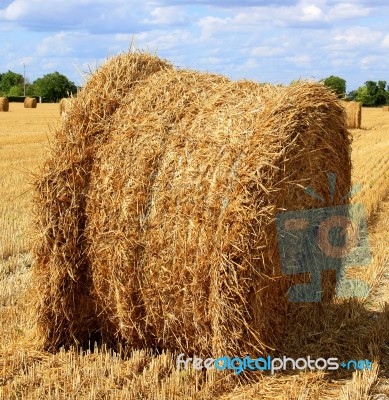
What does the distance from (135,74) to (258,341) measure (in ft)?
7.63

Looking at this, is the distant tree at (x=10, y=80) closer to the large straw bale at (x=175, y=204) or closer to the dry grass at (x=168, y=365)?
the dry grass at (x=168, y=365)

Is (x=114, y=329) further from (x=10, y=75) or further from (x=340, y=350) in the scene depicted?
(x=10, y=75)

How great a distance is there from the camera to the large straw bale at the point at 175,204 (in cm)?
419

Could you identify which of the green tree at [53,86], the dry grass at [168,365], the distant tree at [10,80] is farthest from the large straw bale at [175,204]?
the distant tree at [10,80]

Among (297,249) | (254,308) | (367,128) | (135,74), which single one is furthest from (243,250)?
(367,128)

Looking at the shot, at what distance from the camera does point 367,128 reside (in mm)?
25422

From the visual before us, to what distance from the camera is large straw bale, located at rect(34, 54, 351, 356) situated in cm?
419

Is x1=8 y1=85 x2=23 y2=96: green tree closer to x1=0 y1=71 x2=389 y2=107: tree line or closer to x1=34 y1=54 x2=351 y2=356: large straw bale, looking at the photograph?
x1=0 y1=71 x2=389 y2=107: tree line

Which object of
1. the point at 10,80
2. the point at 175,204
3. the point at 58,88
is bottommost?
the point at 175,204

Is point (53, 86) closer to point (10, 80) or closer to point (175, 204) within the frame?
point (10, 80)

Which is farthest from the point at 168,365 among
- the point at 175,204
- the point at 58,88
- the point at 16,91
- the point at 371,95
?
the point at 16,91

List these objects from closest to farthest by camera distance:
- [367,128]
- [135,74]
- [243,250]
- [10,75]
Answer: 1. [243,250]
2. [135,74]
3. [367,128]
4. [10,75]

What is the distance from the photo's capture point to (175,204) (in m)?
4.38

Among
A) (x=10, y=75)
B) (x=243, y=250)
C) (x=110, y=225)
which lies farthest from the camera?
(x=10, y=75)
